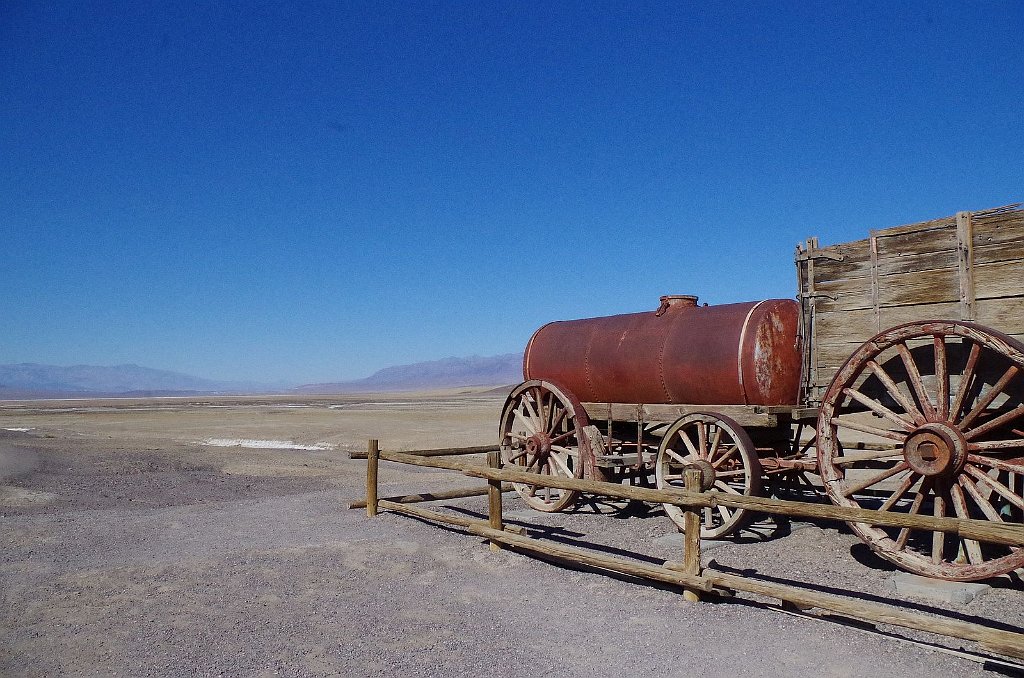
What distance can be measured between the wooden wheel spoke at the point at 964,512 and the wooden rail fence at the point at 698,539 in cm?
109

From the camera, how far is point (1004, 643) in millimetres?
4578

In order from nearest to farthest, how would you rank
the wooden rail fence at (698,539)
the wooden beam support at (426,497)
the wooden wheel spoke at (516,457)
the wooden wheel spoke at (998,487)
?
the wooden rail fence at (698,539), the wooden wheel spoke at (998,487), the wooden beam support at (426,497), the wooden wheel spoke at (516,457)

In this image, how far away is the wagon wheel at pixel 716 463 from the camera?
8.53m

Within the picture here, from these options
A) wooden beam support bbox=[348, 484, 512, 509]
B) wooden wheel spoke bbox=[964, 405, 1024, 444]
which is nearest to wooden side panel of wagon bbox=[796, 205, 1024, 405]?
wooden wheel spoke bbox=[964, 405, 1024, 444]

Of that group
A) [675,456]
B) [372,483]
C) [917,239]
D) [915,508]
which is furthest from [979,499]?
[372,483]

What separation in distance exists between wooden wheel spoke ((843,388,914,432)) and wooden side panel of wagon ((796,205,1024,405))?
24.5 inches

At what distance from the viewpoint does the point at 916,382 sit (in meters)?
7.25

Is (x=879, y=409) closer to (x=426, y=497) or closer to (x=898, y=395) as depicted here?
(x=898, y=395)

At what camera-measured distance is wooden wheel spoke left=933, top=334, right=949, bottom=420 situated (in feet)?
23.1

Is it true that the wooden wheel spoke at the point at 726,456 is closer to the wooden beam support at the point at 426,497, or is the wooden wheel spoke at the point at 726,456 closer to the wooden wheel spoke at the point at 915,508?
the wooden wheel spoke at the point at 915,508

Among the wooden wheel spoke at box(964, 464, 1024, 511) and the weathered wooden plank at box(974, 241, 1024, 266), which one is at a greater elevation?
the weathered wooden plank at box(974, 241, 1024, 266)

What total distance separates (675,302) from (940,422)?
423 centimetres

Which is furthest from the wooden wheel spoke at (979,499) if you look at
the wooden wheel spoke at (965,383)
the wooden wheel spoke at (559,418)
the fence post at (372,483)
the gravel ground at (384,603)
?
the fence post at (372,483)

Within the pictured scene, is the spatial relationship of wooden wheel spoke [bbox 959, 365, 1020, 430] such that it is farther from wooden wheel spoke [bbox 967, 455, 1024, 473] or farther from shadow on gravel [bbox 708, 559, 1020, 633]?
shadow on gravel [bbox 708, 559, 1020, 633]
